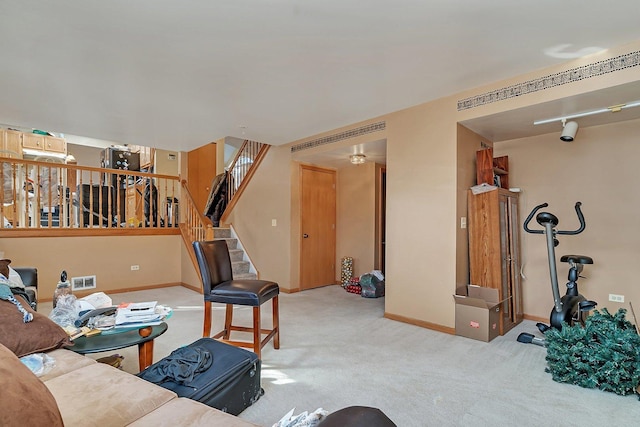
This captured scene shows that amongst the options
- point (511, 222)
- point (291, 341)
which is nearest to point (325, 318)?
point (291, 341)

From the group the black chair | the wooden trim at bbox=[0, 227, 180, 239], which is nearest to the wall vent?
the black chair

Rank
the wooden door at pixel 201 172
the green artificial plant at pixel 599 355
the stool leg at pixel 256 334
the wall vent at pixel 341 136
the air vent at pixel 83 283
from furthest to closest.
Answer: the wooden door at pixel 201 172
the air vent at pixel 83 283
the wall vent at pixel 341 136
the stool leg at pixel 256 334
the green artificial plant at pixel 599 355

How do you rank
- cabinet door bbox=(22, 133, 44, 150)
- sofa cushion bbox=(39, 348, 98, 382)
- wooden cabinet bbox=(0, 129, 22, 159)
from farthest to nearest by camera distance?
cabinet door bbox=(22, 133, 44, 150) → wooden cabinet bbox=(0, 129, 22, 159) → sofa cushion bbox=(39, 348, 98, 382)

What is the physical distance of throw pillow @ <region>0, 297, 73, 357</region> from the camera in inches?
60.6

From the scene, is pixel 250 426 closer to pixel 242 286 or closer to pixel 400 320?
pixel 242 286

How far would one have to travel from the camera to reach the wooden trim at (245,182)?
585 cm

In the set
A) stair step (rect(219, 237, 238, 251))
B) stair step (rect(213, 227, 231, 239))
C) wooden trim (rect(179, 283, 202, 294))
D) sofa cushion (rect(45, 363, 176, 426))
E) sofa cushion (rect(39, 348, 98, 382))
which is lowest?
wooden trim (rect(179, 283, 202, 294))

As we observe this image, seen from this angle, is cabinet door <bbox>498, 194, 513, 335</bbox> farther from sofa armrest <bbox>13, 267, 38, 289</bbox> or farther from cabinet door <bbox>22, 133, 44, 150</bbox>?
cabinet door <bbox>22, 133, 44, 150</bbox>

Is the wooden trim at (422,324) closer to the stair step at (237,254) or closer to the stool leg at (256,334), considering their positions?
the stool leg at (256,334)

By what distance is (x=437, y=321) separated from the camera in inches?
136

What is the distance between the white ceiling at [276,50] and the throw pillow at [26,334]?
182 centimetres

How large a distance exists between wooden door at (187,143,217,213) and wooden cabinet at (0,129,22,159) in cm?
320

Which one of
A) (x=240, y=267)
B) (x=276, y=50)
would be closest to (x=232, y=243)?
(x=240, y=267)

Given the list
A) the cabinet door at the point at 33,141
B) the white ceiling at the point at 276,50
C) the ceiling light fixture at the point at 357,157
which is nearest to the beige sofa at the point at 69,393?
the white ceiling at the point at 276,50
